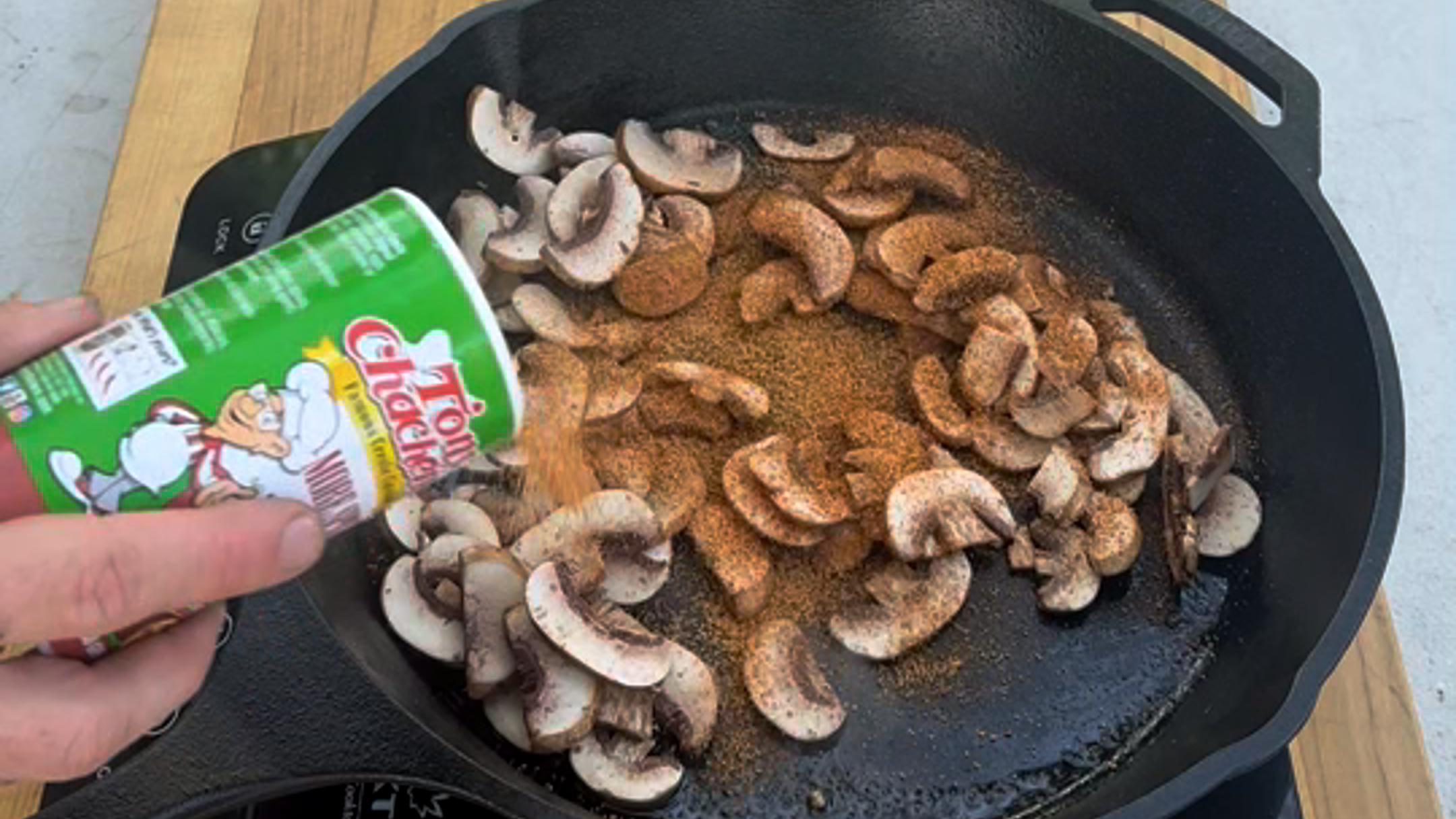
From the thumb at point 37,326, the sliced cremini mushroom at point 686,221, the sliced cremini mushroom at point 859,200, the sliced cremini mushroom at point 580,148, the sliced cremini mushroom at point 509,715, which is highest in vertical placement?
the thumb at point 37,326

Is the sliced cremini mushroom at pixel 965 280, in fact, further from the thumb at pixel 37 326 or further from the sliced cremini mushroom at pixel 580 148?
the thumb at pixel 37 326

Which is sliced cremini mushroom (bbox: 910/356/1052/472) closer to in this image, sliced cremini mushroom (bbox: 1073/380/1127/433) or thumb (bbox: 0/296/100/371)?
sliced cremini mushroom (bbox: 1073/380/1127/433)

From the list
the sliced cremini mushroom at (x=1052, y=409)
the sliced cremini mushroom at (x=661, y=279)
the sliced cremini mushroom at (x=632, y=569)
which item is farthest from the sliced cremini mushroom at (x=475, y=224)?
the sliced cremini mushroom at (x=1052, y=409)

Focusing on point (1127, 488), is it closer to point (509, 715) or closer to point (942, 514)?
point (942, 514)

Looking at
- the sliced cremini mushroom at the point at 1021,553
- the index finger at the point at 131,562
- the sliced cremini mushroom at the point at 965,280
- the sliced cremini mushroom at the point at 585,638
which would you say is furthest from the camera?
the sliced cremini mushroom at the point at 965,280

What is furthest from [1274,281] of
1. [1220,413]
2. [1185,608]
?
[1185,608]

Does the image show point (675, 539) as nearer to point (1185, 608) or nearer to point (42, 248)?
point (1185, 608)

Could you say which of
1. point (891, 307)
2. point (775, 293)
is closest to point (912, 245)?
point (891, 307)
